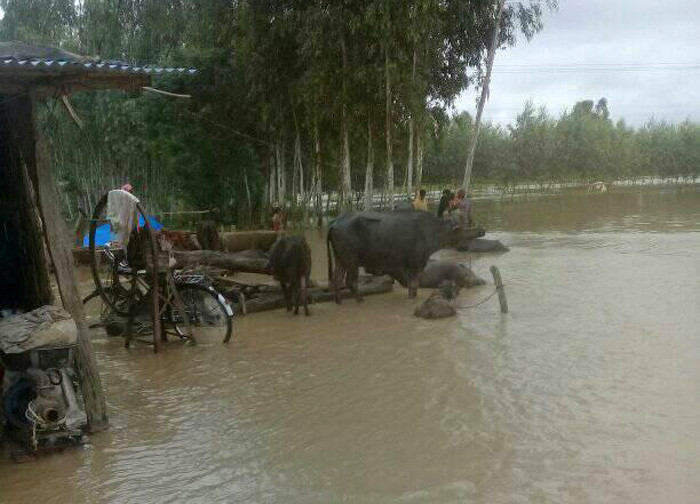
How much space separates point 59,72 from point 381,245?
7.33 meters

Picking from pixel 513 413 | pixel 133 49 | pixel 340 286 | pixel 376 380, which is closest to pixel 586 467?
pixel 513 413

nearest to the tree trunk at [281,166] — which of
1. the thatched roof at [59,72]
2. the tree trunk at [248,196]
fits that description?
the tree trunk at [248,196]

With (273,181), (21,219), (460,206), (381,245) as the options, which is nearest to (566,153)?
(273,181)

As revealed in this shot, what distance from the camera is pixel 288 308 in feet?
34.4

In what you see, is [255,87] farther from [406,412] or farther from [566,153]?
[566,153]

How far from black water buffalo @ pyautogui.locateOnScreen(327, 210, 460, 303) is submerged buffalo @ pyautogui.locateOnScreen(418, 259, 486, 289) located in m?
0.78

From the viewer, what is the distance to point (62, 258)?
18.0 ft

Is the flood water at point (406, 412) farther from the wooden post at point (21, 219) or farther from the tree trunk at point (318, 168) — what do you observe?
the tree trunk at point (318, 168)

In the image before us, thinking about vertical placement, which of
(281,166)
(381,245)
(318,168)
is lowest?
(381,245)

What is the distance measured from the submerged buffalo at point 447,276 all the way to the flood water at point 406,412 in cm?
167

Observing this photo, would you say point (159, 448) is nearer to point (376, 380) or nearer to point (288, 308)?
point (376, 380)

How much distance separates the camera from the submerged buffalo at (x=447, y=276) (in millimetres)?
12523

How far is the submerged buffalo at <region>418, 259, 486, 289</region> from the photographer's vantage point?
12.5 metres

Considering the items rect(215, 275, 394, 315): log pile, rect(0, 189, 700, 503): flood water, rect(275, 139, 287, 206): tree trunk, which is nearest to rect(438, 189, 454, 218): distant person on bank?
rect(215, 275, 394, 315): log pile
